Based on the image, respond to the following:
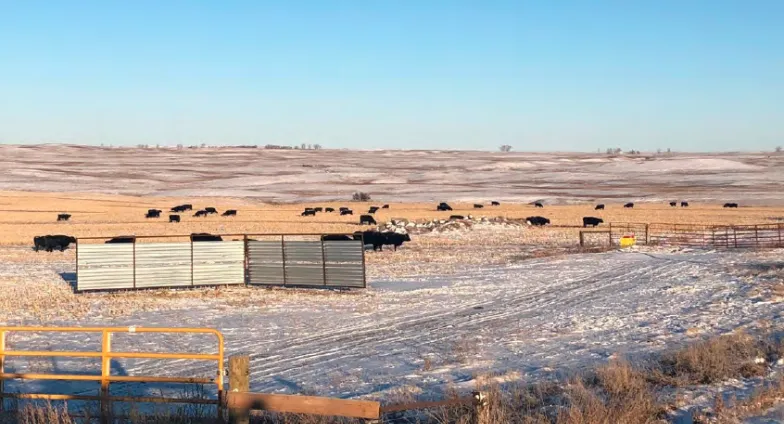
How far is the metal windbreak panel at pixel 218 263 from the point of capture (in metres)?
21.7

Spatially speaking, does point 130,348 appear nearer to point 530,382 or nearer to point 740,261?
point 530,382

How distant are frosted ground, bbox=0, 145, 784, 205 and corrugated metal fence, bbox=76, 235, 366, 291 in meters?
51.2

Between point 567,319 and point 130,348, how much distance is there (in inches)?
294

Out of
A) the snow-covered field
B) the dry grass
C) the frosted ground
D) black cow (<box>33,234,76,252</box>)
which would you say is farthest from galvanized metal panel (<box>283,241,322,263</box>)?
the frosted ground

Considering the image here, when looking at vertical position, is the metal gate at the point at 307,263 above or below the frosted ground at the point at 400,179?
below

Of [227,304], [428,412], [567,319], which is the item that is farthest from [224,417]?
[227,304]

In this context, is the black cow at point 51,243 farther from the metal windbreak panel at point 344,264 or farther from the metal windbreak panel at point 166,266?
the metal windbreak panel at point 344,264

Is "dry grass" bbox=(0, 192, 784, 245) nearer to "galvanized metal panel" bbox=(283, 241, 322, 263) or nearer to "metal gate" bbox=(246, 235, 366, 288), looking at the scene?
"metal gate" bbox=(246, 235, 366, 288)

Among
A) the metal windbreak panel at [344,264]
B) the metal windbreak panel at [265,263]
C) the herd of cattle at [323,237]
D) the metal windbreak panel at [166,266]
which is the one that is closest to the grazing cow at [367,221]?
the herd of cattle at [323,237]

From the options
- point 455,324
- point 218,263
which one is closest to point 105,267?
point 218,263

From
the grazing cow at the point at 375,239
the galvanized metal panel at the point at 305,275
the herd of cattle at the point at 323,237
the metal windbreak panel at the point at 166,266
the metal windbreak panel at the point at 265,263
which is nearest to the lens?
the metal windbreak panel at the point at 166,266

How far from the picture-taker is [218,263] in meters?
21.9

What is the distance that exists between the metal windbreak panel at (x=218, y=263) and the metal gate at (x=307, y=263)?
1.08 ft

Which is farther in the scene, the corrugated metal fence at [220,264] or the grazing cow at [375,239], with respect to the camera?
the grazing cow at [375,239]
